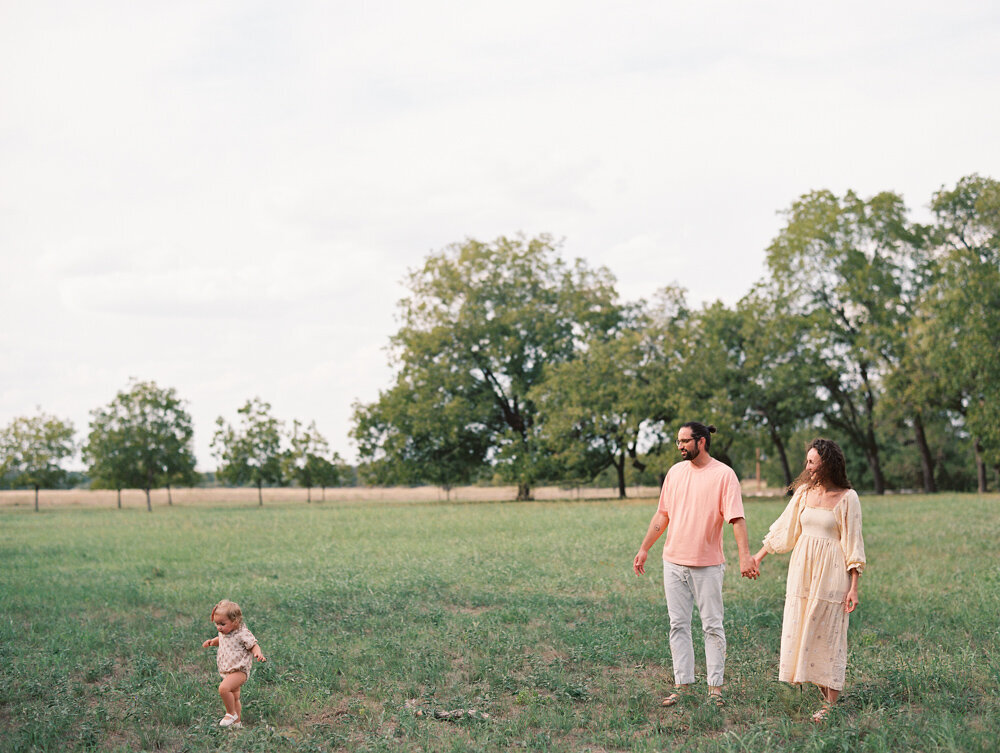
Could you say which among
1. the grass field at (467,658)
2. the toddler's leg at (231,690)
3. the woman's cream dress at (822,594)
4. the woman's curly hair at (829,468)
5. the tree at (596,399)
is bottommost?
the grass field at (467,658)

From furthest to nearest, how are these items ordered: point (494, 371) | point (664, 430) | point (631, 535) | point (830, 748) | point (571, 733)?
point (494, 371)
point (664, 430)
point (631, 535)
point (571, 733)
point (830, 748)

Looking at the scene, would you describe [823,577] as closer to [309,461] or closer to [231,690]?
[231,690]

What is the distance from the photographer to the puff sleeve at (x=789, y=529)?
6.95 metres

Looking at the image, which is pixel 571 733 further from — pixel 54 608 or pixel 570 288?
pixel 570 288

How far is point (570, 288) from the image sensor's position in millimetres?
52875

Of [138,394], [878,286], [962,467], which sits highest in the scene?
[878,286]

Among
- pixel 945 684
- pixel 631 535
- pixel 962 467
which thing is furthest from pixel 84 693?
pixel 962 467

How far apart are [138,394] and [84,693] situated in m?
50.6

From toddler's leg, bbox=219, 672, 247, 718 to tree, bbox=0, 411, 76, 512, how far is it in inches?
2212

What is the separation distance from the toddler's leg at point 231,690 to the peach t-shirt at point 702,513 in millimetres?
3652

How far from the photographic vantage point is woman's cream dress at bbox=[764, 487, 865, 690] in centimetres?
654

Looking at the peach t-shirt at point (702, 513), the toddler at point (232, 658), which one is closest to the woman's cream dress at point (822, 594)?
the peach t-shirt at point (702, 513)

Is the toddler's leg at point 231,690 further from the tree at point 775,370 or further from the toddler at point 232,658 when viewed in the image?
the tree at point 775,370

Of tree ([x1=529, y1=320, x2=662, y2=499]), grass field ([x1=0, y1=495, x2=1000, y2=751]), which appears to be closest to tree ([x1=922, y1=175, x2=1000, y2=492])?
tree ([x1=529, y1=320, x2=662, y2=499])
